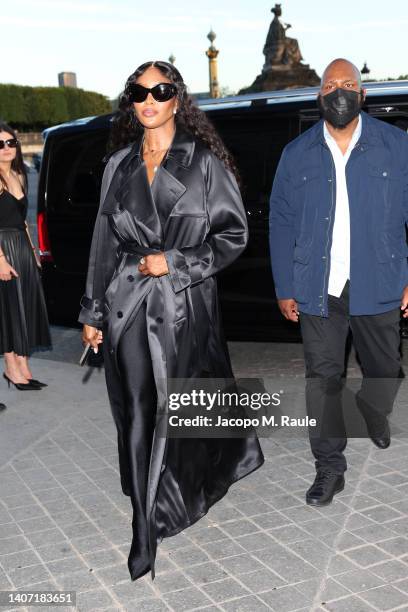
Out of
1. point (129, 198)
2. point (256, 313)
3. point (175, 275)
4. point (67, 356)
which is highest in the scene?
point (129, 198)

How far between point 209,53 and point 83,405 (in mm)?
52527

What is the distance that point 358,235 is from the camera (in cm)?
372

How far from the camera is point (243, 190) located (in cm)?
566

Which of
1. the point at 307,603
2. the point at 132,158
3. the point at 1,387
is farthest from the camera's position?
the point at 1,387

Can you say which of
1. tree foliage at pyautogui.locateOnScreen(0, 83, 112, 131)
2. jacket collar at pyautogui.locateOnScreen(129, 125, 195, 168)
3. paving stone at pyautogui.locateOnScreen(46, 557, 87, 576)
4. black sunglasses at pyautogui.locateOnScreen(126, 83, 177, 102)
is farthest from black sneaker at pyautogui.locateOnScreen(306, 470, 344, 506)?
tree foliage at pyautogui.locateOnScreen(0, 83, 112, 131)

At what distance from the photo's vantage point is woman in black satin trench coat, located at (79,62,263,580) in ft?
10.7

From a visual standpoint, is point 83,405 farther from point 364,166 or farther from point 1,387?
point 364,166

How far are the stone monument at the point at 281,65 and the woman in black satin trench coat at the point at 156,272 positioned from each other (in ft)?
150

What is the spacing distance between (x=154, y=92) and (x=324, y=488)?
77.5 inches

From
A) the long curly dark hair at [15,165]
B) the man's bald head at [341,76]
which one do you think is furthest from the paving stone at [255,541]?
the long curly dark hair at [15,165]

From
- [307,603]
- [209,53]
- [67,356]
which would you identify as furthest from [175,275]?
[209,53]

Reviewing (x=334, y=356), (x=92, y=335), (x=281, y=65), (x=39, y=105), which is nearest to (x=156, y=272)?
(x=92, y=335)

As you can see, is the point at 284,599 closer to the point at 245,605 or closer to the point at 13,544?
the point at 245,605

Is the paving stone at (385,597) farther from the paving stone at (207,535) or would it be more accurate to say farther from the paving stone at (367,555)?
the paving stone at (207,535)
